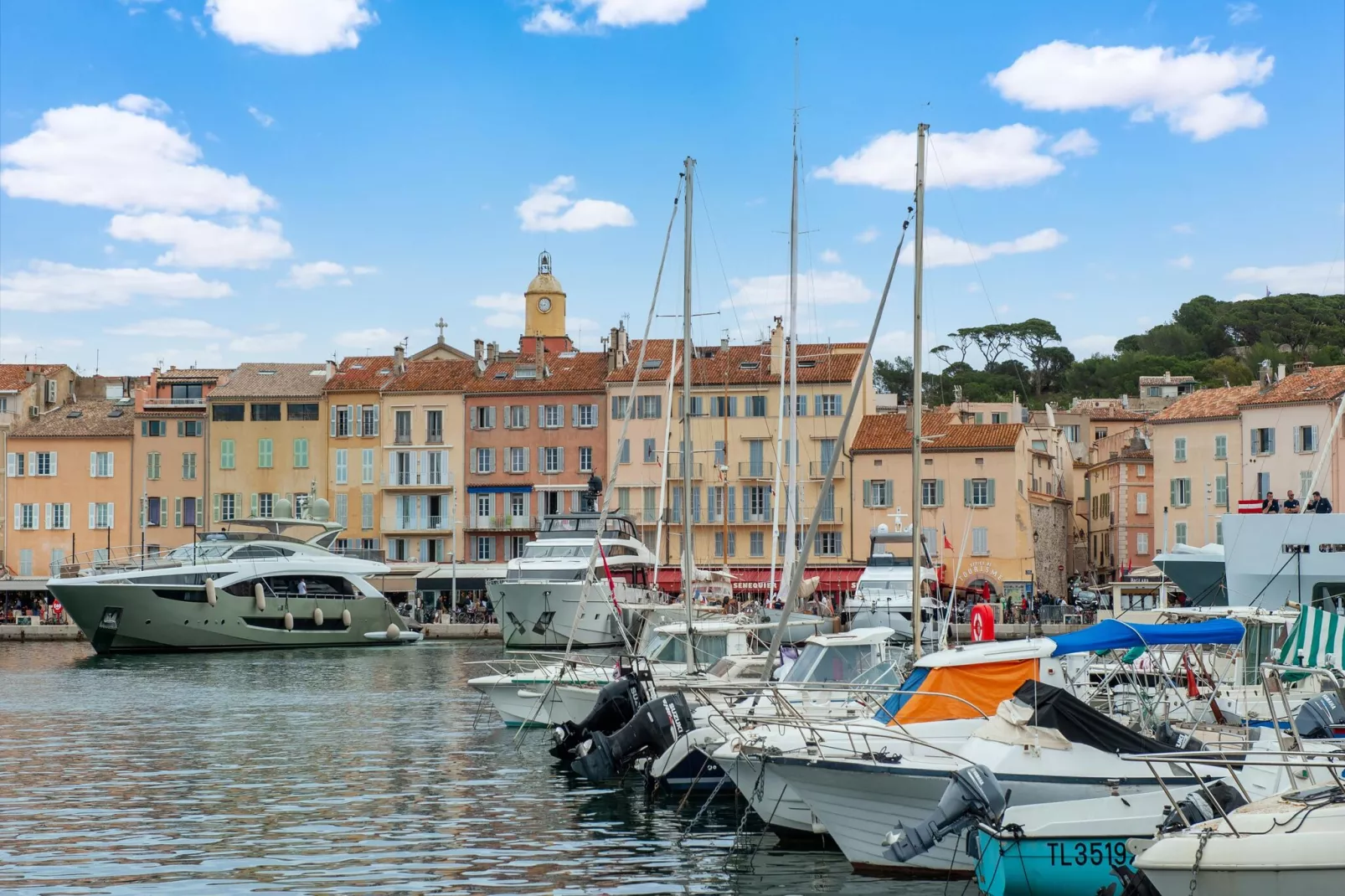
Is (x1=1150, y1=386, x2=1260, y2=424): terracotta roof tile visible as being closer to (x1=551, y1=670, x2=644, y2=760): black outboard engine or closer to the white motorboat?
the white motorboat

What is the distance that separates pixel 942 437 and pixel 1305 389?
628 inches

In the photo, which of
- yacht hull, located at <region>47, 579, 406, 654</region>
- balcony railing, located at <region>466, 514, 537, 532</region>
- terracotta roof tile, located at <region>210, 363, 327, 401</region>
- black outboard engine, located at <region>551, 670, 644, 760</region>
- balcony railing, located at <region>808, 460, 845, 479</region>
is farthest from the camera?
terracotta roof tile, located at <region>210, 363, 327, 401</region>

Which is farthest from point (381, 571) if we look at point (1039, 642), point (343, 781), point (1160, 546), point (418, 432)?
point (1039, 642)

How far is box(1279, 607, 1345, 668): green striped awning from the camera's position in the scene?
26.4m

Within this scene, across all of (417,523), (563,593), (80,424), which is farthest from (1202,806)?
(80,424)

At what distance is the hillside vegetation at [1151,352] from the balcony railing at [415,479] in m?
42.0

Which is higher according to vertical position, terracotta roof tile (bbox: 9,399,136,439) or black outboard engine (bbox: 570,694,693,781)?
terracotta roof tile (bbox: 9,399,136,439)

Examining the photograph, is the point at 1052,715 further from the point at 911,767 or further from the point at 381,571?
the point at 381,571

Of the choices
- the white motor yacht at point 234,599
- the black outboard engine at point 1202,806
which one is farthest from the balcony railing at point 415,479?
the black outboard engine at point 1202,806

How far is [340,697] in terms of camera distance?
1658 inches

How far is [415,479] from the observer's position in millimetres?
85188

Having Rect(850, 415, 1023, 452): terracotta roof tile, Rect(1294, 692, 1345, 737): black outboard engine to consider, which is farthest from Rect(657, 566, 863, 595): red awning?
Rect(1294, 692, 1345, 737): black outboard engine

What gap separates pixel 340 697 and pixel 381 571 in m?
26.9

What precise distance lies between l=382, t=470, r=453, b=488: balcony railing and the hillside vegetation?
138 ft
